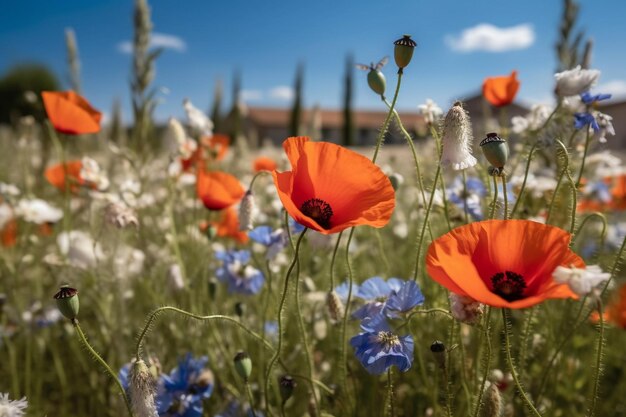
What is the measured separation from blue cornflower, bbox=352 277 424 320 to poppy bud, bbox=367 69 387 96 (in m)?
0.40

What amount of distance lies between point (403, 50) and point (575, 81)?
20.0 inches

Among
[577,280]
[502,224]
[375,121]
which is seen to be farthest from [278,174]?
[375,121]

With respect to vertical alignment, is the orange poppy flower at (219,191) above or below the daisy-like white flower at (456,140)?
below

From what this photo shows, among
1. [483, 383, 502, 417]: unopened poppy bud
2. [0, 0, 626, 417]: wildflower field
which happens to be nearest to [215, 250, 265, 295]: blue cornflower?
[0, 0, 626, 417]: wildflower field

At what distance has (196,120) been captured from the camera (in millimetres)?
2301

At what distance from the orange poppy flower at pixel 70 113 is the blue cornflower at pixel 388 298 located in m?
1.01

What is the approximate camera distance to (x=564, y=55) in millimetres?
2773

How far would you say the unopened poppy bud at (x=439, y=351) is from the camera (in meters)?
0.98

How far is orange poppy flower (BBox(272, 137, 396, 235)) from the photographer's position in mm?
889

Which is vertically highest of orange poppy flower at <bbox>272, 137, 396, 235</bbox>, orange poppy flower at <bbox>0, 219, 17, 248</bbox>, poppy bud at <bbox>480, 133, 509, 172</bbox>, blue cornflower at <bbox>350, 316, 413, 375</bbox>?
poppy bud at <bbox>480, 133, 509, 172</bbox>

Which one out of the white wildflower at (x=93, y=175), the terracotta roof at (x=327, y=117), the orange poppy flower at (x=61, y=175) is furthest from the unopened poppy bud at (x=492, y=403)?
the terracotta roof at (x=327, y=117)

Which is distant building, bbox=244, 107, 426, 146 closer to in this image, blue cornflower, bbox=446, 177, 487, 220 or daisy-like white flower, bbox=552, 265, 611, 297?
blue cornflower, bbox=446, 177, 487, 220

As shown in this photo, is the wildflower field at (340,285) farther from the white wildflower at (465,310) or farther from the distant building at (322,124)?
the distant building at (322,124)

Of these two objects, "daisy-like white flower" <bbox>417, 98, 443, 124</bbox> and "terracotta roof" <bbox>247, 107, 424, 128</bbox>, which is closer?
"daisy-like white flower" <bbox>417, 98, 443, 124</bbox>
